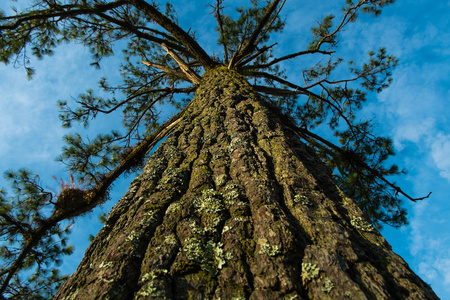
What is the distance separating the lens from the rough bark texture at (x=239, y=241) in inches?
35.4

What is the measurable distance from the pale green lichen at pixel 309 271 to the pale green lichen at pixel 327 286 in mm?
36

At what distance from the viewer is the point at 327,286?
Result: 33.6 inches

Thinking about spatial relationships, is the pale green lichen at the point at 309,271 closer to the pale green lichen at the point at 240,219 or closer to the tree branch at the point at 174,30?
the pale green lichen at the point at 240,219

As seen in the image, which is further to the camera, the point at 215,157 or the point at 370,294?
the point at 215,157

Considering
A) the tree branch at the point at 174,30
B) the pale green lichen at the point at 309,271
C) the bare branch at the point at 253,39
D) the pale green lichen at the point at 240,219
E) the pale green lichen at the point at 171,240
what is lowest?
the pale green lichen at the point at 309,271

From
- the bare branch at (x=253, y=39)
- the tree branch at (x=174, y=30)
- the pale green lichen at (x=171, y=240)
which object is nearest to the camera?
the pale green lichen at (x=171, y=240)

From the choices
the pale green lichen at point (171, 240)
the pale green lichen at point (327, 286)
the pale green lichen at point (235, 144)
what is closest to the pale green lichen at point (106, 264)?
the pale green lichen at point (171, 240)

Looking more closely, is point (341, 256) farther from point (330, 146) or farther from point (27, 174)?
point (27, 174)

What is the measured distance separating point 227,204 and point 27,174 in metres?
3.75

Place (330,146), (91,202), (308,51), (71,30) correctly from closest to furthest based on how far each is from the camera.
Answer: (91,202), (330,146), (71,30), (308,51)

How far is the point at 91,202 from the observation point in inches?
142

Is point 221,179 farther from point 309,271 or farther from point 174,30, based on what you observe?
point 174,30

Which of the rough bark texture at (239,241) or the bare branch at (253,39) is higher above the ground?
the bare branch at (253,39)

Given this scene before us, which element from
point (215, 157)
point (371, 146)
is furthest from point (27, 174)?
point (371, 146)
